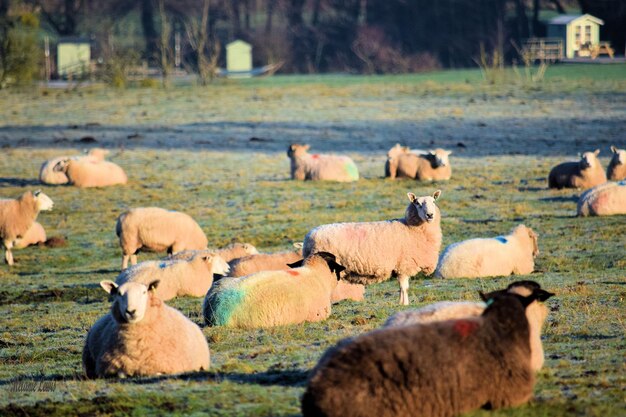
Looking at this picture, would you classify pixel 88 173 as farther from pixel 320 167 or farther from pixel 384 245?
pixel 384 245

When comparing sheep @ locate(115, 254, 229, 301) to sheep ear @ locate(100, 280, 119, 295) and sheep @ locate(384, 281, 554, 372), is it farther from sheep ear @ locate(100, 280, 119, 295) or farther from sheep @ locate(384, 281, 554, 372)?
sheep @ locate(384, 281, 554, 372)

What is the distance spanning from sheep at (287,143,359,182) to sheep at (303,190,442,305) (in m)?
12.1

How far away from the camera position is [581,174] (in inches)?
875

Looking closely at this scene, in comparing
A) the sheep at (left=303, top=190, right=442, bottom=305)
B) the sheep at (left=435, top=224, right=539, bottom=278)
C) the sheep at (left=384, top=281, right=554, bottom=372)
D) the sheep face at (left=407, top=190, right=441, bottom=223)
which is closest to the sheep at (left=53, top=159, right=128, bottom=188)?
the sheep at (left=435, top=224, right=539, bottom=278)

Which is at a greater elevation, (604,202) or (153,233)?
(604,202)

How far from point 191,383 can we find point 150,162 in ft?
73.1

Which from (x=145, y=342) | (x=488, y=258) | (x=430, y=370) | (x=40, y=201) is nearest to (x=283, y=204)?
(x=40, y=201)

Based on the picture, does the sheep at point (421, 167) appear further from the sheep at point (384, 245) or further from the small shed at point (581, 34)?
the small shed at point (581, 34)

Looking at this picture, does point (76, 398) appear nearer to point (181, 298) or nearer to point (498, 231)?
point (181, 298)

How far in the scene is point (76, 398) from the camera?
7535 millimetres

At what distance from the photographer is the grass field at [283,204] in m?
7.80

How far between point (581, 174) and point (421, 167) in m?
3.94

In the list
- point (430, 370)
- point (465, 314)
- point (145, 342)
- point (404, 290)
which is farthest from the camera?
point (404, 290)

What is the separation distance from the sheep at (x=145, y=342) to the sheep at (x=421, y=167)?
1619 centimetres
